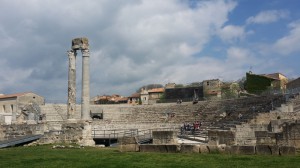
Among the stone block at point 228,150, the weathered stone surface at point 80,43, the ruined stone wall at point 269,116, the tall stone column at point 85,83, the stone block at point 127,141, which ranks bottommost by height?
the stone block at point 228,150

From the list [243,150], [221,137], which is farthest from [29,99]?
[243,150]

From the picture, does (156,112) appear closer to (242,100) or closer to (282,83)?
(242,100)

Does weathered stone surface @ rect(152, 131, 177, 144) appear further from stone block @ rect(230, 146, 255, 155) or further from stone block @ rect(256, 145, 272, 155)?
stone block @ rect(256, 145, 272, 155)

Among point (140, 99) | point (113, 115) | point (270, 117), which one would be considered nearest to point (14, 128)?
point (270, 117)

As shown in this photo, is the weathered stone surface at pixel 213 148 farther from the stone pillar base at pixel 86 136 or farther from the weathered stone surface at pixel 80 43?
the weathered stone surface at pixel 80 43

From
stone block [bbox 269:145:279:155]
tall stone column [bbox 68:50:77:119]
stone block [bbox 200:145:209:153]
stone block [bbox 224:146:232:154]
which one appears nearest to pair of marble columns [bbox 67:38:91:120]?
tall stone column [bbox 68:50:77:119]

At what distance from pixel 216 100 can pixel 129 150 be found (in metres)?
32.7

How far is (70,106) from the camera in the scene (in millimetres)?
25359

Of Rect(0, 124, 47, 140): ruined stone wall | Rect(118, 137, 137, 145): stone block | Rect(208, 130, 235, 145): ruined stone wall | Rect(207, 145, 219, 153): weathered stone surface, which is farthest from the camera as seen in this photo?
Rect(0, 124, 47, 140): ruined stone wall

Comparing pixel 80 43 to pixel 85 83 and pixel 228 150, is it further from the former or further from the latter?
pixel 228 150

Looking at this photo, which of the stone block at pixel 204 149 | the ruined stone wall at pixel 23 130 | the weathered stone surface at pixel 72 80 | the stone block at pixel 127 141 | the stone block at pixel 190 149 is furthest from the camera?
the ruined stone wall at pixel 23 130

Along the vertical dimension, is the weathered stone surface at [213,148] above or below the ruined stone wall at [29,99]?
below

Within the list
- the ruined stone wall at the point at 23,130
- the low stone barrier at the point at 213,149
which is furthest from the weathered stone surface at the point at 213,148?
the ruined stone wall at the point at 23,130

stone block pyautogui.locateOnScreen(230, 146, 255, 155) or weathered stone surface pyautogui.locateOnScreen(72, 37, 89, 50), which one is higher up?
weathered stone surface pyautogui.locateOnScreen(72, 37, 89, 50)
